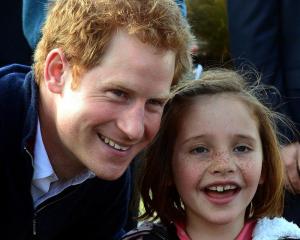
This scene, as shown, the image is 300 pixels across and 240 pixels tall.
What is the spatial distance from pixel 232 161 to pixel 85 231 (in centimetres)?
79

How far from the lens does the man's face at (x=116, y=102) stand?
2.04 metres

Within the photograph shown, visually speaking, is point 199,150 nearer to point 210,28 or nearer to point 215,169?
point 215,169

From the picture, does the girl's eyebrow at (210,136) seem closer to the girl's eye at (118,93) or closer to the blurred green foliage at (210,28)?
the girl's eye at (118,93)

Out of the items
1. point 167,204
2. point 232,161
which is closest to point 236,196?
point 232,161

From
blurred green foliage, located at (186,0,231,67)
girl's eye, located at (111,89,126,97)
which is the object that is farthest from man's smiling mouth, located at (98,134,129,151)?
blurred green foliage, located at (186,0,231,67)

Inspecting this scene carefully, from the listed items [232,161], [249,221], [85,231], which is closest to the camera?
[232,161]

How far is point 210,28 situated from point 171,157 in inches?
68.5

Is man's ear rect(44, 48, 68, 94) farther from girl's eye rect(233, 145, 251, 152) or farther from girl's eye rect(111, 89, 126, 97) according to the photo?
girl's eye rect(233, 145, 251, 152)

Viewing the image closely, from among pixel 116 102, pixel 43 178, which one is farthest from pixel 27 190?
pixel 116 102

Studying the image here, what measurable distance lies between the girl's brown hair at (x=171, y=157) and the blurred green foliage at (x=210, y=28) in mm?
1379

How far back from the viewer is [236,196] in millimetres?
2256

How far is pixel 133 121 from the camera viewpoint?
6.73 feet

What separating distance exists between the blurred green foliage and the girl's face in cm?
151

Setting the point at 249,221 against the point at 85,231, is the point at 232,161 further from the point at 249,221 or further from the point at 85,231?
the point at 85,231
